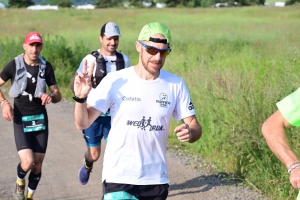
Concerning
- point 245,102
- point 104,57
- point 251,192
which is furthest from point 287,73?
point 104,57

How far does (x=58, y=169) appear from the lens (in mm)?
8141

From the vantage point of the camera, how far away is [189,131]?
13.1ft

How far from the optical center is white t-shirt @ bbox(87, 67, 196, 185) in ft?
13.3

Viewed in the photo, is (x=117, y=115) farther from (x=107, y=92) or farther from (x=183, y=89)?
(x=183, y=89)

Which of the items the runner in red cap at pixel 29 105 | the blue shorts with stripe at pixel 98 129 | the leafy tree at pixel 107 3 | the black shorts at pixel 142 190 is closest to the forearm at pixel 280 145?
the black shorts at pixel 142 190

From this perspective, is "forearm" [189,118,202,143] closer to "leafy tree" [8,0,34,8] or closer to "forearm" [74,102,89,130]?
"forearm" [74,102,89,130]

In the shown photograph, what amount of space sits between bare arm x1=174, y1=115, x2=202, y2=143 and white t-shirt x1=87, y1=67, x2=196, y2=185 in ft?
0.61

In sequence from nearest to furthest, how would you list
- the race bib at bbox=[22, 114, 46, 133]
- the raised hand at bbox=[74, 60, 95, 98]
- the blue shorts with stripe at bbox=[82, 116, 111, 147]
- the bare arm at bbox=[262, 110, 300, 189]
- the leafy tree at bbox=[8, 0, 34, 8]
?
the bare arm at bbox=[262, 110, 300, 189] < the raised hand at bbox=[74, 60, 95, 98] < the race bib at bbox=[22, 114, 46, 133] < the blue shorts with stripe at bbox=[82, 116, 111, 147] < the leafy tree at bbox=[8, 0, 34, 8]

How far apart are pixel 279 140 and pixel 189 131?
112 centimetres

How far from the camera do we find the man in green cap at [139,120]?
13.3 feet

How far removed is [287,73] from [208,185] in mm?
1750

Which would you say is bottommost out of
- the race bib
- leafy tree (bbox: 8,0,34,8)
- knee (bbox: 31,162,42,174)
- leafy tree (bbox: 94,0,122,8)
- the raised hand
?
leafy tree (bbox: 94,0,122,8)

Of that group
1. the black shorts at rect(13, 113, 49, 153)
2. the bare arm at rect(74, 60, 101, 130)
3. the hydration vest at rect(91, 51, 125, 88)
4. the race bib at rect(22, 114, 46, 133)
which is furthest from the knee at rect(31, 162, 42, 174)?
the bare arm at rect(74, 60, 101, 130)

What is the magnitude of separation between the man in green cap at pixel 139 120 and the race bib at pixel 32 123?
2.35m
